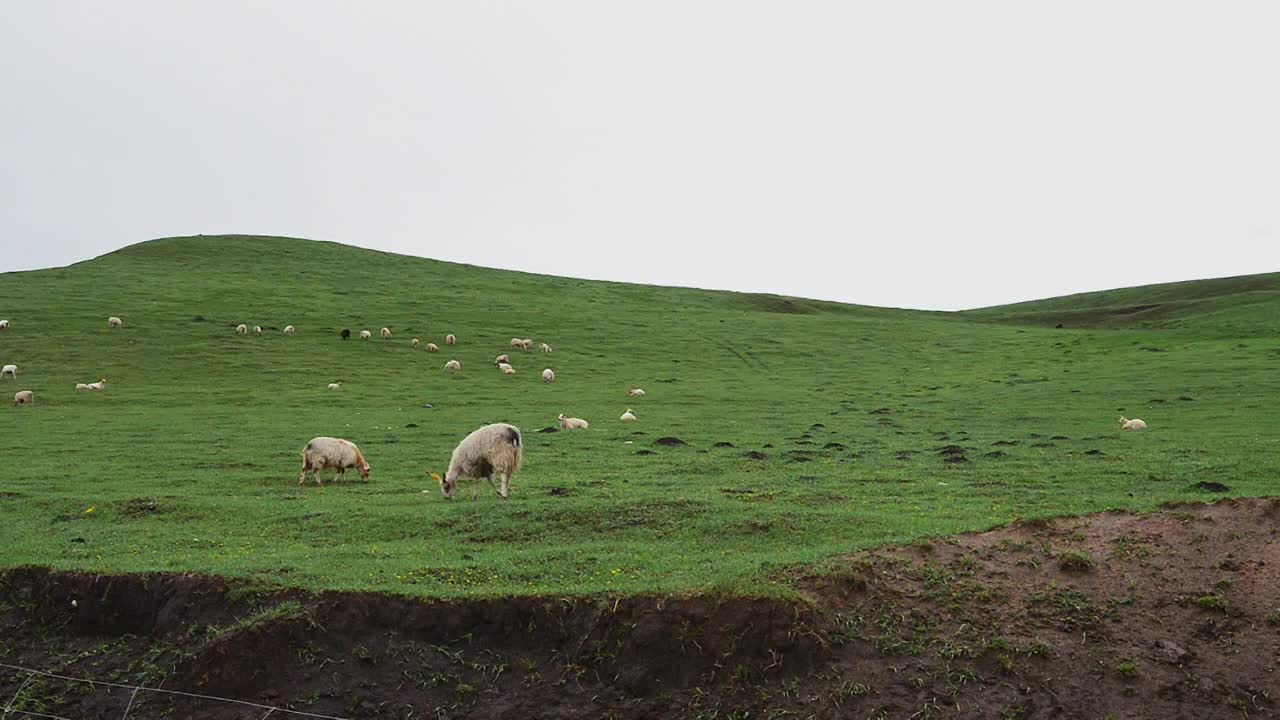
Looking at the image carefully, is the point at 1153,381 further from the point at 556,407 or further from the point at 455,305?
the point at 455,305

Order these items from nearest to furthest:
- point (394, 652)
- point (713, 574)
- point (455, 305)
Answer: point (394, 652)
point (713, 574)
point (455, 305)

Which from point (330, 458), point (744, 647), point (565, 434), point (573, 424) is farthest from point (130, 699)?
point (573, 424)

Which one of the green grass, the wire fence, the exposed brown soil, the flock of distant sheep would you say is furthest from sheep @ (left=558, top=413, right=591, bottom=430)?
the wire fence

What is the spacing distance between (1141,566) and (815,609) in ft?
16.1

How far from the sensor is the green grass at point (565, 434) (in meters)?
15.4

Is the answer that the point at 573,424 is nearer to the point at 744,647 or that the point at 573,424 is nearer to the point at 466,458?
the point at 466,458

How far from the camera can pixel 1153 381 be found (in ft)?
143

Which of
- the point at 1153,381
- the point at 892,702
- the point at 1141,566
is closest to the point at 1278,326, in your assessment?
the point at 1153,381

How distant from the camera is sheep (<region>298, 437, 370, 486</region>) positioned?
23.5 metres

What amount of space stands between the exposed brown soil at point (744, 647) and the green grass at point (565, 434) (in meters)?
0.63

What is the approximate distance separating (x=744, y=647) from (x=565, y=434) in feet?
73.5

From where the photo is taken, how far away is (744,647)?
1150cm

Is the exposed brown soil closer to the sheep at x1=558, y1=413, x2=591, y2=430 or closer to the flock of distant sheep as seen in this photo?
the flock of distant sheep

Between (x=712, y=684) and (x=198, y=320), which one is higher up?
(x=198, y=320)
